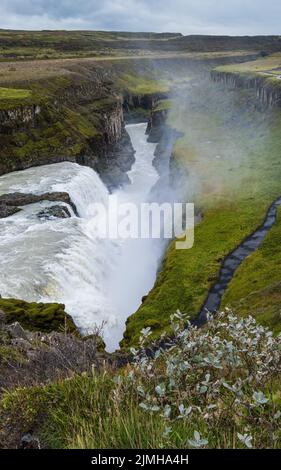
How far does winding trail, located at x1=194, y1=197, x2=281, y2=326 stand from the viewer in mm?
42188

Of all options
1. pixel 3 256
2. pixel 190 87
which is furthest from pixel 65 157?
pixel 190 87

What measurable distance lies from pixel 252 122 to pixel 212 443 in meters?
112

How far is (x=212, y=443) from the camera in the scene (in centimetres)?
745

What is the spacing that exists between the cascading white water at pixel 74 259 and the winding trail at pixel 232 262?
28.8 feet

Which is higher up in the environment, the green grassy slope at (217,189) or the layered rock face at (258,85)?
the layered rock face at (258,85)

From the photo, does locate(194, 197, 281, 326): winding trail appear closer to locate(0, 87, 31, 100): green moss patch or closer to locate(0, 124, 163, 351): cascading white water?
locate(0, 124, 163, 351): cascading white water

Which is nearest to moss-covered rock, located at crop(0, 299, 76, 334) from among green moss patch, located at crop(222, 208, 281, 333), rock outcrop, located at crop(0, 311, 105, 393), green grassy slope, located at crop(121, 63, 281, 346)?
green grassy slope, located at crop(121, 63, 281, 346)

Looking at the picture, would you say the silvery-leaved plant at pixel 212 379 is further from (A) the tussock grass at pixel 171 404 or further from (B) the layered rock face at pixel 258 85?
(B) the layered rock face at pixel 258 85
